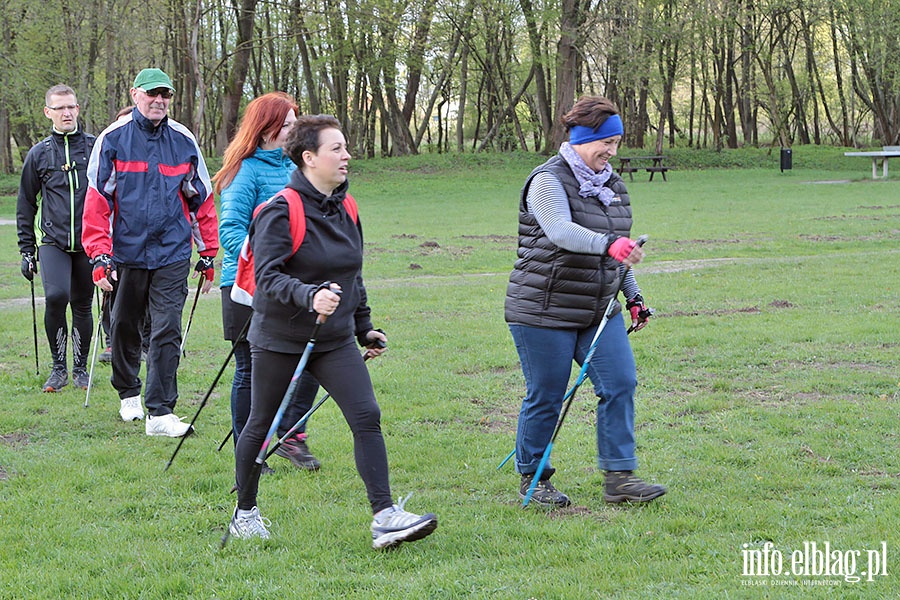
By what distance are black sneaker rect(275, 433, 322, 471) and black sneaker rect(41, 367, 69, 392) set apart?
311 centimetres

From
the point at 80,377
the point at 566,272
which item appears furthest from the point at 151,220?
the point at 566,272

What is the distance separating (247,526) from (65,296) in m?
4.35

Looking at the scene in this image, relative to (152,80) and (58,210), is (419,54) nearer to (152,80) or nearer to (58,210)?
(58,210)

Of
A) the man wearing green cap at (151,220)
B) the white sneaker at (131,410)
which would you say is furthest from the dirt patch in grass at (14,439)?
the man wearing green cap at (151,220)

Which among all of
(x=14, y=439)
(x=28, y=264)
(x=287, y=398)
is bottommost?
(x=14, y=439)

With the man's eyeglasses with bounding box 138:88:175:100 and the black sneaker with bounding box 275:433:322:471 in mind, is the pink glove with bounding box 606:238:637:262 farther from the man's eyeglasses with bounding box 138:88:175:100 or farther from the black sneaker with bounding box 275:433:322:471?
the man's eyeglasses with bounding box 138:88:175:100

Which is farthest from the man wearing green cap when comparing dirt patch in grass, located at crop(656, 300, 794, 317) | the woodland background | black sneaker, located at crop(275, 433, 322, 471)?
the woodland background

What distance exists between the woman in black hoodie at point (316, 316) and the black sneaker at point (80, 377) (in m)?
4.28

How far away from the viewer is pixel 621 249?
4.85 metres

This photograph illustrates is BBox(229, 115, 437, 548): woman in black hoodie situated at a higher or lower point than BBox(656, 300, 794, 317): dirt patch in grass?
higher

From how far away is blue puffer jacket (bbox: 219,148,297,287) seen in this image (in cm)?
584

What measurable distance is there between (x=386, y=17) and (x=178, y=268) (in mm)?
26869

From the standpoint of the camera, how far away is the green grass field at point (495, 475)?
4.43m

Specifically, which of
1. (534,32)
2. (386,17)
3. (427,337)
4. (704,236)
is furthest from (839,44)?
(427,337)
